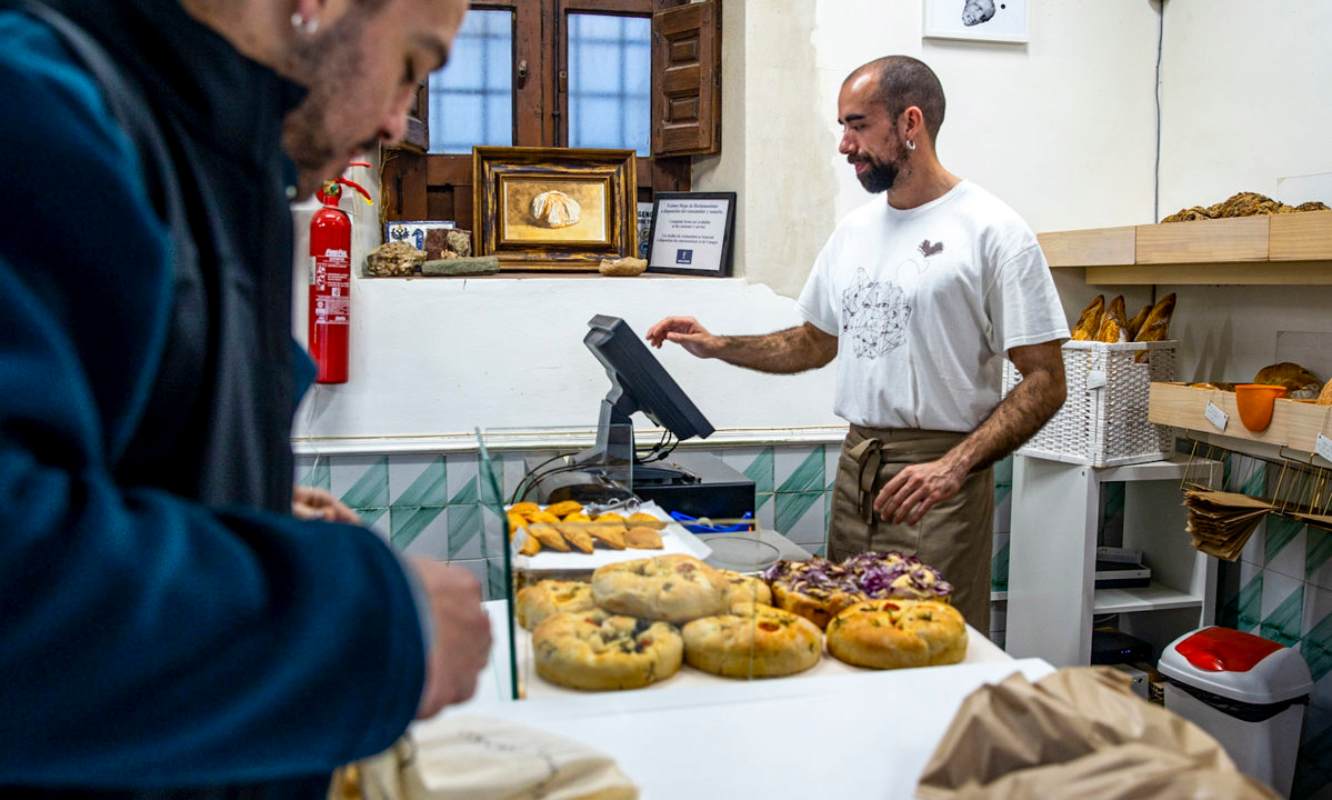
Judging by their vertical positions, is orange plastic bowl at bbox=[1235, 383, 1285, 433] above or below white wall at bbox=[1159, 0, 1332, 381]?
below

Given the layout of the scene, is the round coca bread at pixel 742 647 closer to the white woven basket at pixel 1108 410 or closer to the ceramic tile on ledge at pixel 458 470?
the ceramic tile on ledge at pixel 458 470

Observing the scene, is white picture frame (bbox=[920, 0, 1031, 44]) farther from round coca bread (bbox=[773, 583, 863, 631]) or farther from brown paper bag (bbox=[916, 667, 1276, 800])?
brown paper bag (bbox=[916, 667, 1276, 800])

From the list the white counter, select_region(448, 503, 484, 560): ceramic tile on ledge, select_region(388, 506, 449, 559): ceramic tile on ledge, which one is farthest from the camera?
select_region(388, 506, 449, 559): ceramic tile on ledge

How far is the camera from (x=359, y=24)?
68 centimetres

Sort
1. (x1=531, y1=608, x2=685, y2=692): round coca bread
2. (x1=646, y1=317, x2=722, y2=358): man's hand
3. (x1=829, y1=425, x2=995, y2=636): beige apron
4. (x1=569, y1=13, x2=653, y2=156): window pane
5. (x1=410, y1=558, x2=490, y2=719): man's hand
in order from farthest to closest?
(x1=569, y1=13, x2=653, y2=156): window pane, (x1=646, y1=317, x2=722, y2=358): man's hand, (x1=829, y1=425, x2=995, y2=636): beige apron, (x1=531, y1=608, x2=685, y2=692): round coca bread, (x1=410, y1=558, x2=490, y2=719): man's hand

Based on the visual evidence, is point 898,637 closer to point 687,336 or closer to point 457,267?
point 687,336

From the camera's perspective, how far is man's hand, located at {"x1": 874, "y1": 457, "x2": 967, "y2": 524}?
244 cm

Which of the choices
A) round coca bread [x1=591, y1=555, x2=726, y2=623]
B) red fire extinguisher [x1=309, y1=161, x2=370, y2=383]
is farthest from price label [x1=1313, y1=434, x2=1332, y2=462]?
red fire extinguisher [x1=309, y1=161, x2=370, y2=383]

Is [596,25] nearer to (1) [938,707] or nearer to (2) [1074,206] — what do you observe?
(2) [1074,206]

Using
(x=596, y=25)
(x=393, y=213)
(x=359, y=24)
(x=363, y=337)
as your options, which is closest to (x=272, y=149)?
(x=359, y=24)

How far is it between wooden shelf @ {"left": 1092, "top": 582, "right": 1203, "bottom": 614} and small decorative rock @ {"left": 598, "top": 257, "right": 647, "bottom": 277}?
1.71 metres

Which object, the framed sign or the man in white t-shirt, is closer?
the man in white t-shirt

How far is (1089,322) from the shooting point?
339 cm

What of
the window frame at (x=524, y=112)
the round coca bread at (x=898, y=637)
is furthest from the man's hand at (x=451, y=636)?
the window frame at (x=524, y=112)
